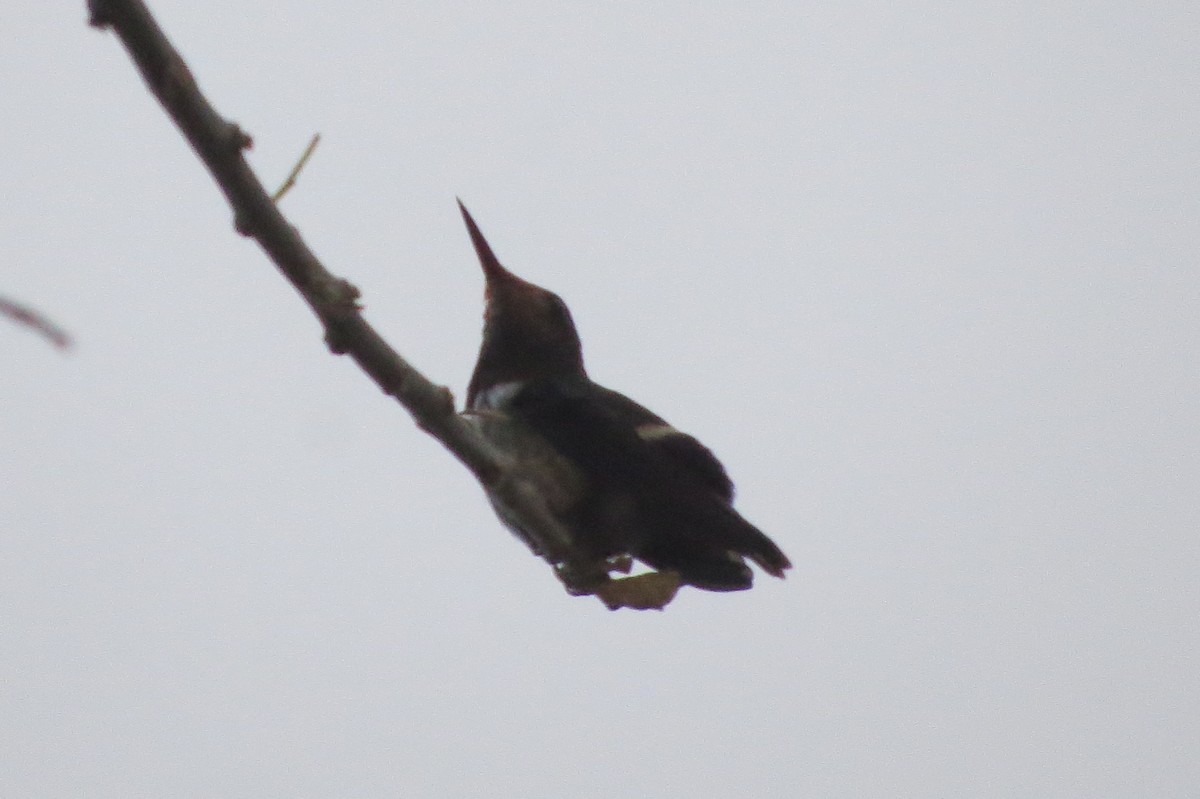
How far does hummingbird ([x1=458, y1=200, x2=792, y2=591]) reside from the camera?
169 inches

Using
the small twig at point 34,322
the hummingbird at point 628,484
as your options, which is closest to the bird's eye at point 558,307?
the hummingbird at point 628,484

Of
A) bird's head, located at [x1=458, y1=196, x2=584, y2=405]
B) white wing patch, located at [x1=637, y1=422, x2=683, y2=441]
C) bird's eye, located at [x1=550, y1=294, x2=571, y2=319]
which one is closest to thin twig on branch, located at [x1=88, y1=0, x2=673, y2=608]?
white wing patch, located at [x1=637, y1=422, x2=683, y2=441]

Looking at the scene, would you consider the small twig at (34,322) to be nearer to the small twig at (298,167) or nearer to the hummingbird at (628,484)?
the small twig at (298,167)

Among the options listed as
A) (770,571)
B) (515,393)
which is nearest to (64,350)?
(770,571)

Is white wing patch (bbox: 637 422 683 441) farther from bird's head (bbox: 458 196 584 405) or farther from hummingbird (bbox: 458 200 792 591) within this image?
bird's head (bbox: 458 196 584 405)

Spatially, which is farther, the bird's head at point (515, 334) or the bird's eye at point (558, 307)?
the bird's eye at point (558, 307)

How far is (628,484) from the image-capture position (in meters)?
4.44

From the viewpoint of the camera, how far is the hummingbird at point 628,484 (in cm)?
428

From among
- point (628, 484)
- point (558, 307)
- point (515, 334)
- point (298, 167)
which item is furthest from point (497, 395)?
point (298, 167)

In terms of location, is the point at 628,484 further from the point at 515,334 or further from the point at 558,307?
the point at 558,307

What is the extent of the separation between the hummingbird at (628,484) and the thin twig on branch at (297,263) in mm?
1016

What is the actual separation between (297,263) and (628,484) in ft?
7.43

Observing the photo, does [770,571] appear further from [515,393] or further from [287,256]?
[287,256]

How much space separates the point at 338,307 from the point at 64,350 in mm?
1354
